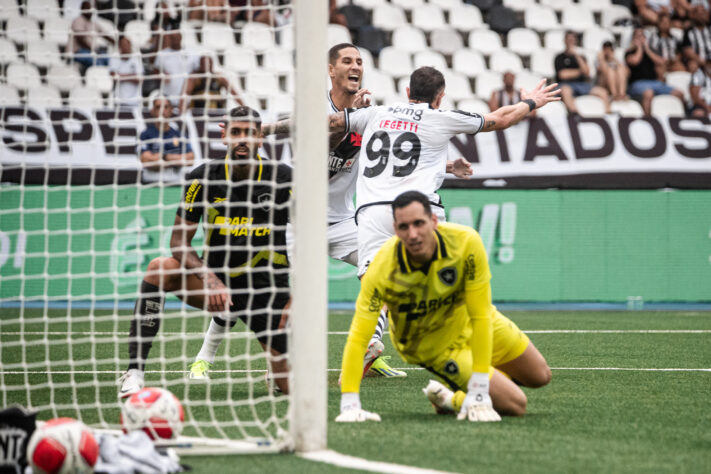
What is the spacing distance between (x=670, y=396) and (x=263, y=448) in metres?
2.94

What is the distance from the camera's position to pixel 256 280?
21.6ft

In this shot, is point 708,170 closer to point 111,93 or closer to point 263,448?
point 111,93

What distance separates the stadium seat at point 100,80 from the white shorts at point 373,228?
5.72 meters

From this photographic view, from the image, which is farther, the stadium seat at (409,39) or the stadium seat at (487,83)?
the stadium seat at (409,39)

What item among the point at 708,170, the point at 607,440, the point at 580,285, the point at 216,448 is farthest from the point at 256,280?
the point at 708,170

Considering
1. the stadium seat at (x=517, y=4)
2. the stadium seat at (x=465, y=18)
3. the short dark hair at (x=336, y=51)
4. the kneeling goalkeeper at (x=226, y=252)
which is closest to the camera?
the kneeling goalkeeper at (x=226, y=252)

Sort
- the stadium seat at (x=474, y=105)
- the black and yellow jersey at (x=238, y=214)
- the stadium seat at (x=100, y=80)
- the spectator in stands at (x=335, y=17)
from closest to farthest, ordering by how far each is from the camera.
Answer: the black and yellow jersey at (x=238, y=214), the stadium seat at (x=100, y=80), the stadium seat at (x=474, y=105), the spectator in stands at (x=335, y=17)

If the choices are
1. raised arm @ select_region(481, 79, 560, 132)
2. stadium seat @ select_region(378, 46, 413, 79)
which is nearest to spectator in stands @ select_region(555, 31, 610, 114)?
stadium seat @ select_region(378, 46, 413, 79)

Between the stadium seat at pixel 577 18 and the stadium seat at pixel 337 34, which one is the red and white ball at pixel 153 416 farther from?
the stadium seat at pixel 577 18

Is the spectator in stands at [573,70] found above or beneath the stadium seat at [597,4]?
beneath

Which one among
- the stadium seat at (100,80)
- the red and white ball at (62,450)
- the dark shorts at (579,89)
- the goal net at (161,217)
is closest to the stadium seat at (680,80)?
the dark shorts at (579,89)

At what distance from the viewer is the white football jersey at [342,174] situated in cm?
749

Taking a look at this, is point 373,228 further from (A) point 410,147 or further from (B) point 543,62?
(B) point 543,62

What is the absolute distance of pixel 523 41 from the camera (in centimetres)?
1783
